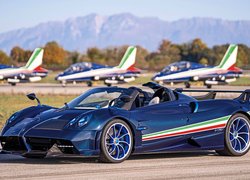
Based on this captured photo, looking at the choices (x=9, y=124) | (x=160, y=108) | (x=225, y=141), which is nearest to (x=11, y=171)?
(x=9, y=124)

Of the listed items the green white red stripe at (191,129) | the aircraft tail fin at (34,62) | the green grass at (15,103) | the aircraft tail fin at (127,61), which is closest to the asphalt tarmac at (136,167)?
the green white red stripe at (191,129)

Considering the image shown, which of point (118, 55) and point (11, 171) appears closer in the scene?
point (11, 171)

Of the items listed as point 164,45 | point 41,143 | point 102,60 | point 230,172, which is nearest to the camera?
point 230,172

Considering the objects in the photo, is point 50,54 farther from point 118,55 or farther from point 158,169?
point 158,169

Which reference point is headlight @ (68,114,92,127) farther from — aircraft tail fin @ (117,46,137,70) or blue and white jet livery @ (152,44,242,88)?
aircraft tail fin @ (117,46,137,70)

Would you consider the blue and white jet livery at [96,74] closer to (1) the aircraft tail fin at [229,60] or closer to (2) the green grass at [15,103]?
(1) the aircraft tail fin at [229,60]

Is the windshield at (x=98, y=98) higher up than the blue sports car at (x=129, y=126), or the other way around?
the windshield at (x=98, y=98)

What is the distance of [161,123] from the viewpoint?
11.2 metres

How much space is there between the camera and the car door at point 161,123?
35.9 feet

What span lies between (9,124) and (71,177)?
7.67 ft

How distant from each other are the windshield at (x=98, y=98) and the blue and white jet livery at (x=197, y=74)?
41.7m

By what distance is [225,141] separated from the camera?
11.8 m

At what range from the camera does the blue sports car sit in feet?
34.2

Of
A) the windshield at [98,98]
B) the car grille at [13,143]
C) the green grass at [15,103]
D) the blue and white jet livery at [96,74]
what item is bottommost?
the blue and white jet livery at [96,74]
